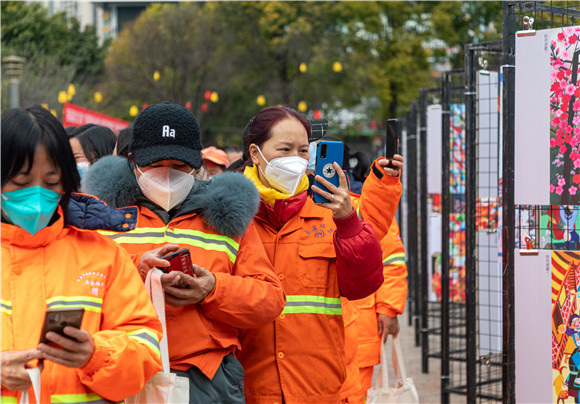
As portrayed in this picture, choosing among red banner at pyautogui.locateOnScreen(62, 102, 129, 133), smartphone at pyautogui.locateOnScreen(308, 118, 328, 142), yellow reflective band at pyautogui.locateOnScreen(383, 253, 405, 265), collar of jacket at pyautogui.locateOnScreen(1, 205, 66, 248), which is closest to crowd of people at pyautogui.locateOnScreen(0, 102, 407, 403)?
collar of jacket at pyautogui.locateOnScreen(1, 205, 66, 248)

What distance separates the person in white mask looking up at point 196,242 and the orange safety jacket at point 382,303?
2.21m

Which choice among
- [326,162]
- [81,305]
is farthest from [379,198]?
[81,305]

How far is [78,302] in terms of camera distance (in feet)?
8.87

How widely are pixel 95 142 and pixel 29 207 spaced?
3192mm

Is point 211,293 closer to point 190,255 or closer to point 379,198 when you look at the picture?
point 190,255

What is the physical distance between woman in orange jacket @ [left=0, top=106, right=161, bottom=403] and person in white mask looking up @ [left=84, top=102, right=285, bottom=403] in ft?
1.39

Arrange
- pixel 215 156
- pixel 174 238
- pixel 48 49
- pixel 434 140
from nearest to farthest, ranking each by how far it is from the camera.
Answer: pixel 174 238, pixel 215 156, pixel 434 140, pixel 48 49

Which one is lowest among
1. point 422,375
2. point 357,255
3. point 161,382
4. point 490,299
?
point 422,375

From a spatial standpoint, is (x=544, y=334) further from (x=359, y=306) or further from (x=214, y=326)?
(x=214, y=326)

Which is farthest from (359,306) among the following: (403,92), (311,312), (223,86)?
(223,86)

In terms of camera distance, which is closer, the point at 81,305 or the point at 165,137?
the point at 81,305

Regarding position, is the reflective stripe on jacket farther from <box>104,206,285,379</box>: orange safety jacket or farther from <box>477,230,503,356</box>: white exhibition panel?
<box>477,230,503,356</box>: white exhibition panel

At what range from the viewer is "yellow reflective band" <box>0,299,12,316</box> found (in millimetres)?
2645

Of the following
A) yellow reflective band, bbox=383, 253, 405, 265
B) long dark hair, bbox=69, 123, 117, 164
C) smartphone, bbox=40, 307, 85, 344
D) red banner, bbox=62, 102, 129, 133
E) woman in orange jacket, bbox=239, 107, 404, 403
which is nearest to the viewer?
smartphone, bbox=40, 307, 85, 344
